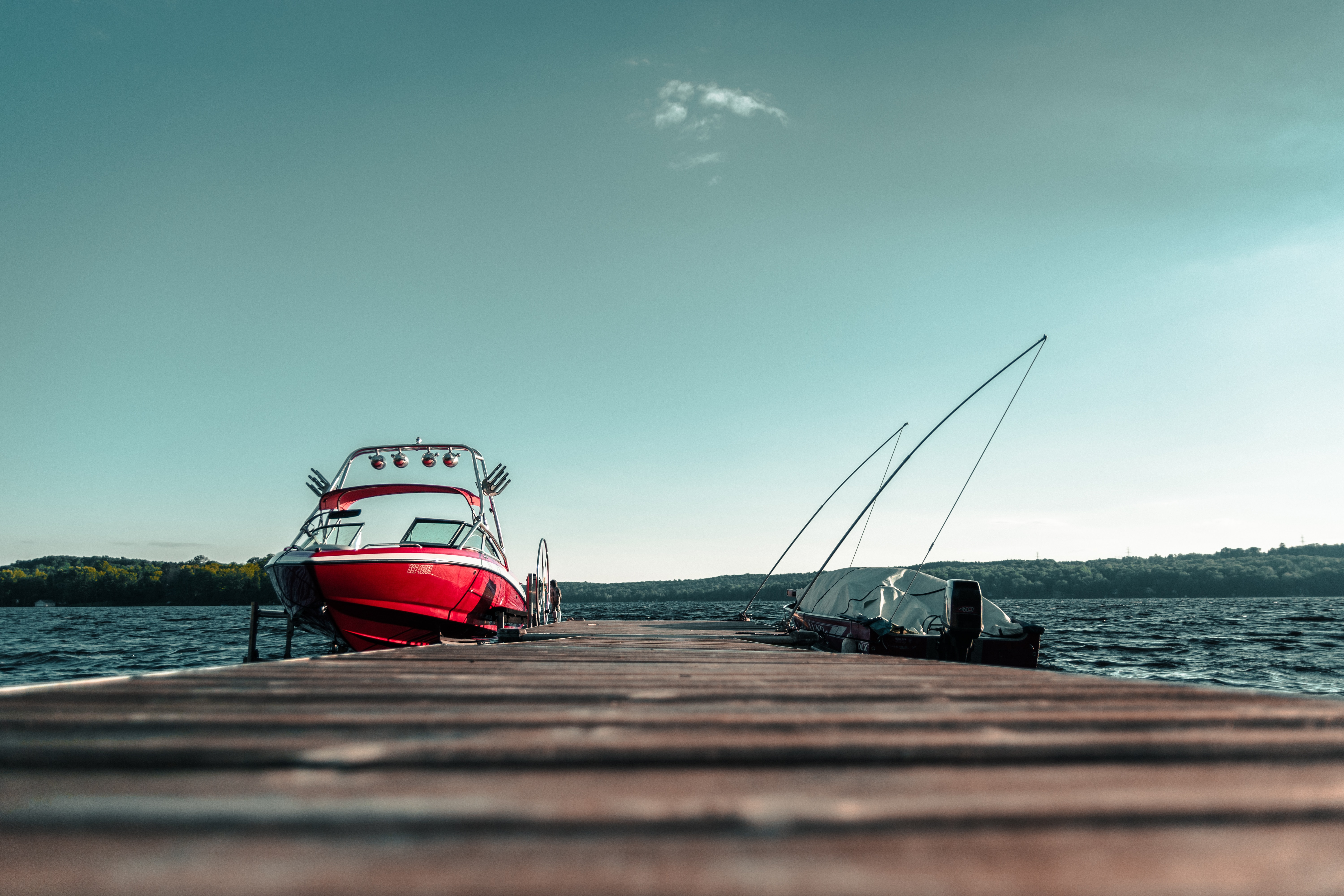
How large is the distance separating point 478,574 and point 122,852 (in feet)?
41.7

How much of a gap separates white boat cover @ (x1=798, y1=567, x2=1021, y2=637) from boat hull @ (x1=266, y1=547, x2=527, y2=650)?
26.6 ft

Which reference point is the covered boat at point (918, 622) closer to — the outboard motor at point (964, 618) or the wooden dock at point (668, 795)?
the outboard motor at point (964, 618)

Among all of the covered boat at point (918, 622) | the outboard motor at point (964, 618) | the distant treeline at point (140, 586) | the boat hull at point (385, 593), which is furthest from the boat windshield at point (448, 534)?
the distant treeline at point (140, 586)

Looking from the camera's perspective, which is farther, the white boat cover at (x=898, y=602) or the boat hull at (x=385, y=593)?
the white boat cover at (x=898, y=602)

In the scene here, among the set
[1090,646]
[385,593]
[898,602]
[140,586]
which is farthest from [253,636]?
[140,586]

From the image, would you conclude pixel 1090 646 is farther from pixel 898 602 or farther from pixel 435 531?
pixel 435 531

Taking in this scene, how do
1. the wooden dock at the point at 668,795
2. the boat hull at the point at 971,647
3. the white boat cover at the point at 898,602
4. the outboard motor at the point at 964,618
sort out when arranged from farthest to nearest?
1. the white boat cover at the point at 898,602
2. the boat hull at the point at 971,647
3. the outboard motor at the point at 964,618
4. the wooden dock at the point at 668,795

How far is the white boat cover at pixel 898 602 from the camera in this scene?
12914 millimetres

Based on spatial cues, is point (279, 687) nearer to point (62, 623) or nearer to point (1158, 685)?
point (1158, 685)

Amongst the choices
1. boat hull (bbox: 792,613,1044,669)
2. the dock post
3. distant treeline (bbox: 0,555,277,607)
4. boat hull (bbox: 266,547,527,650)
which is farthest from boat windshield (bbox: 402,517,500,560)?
distant treeline (bbox: 0,555,277,607)

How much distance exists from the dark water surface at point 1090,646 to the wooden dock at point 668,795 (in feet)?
37.3

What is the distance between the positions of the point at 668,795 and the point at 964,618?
10820 mm

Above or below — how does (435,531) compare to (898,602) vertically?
above

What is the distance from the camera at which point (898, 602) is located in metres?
14.4
